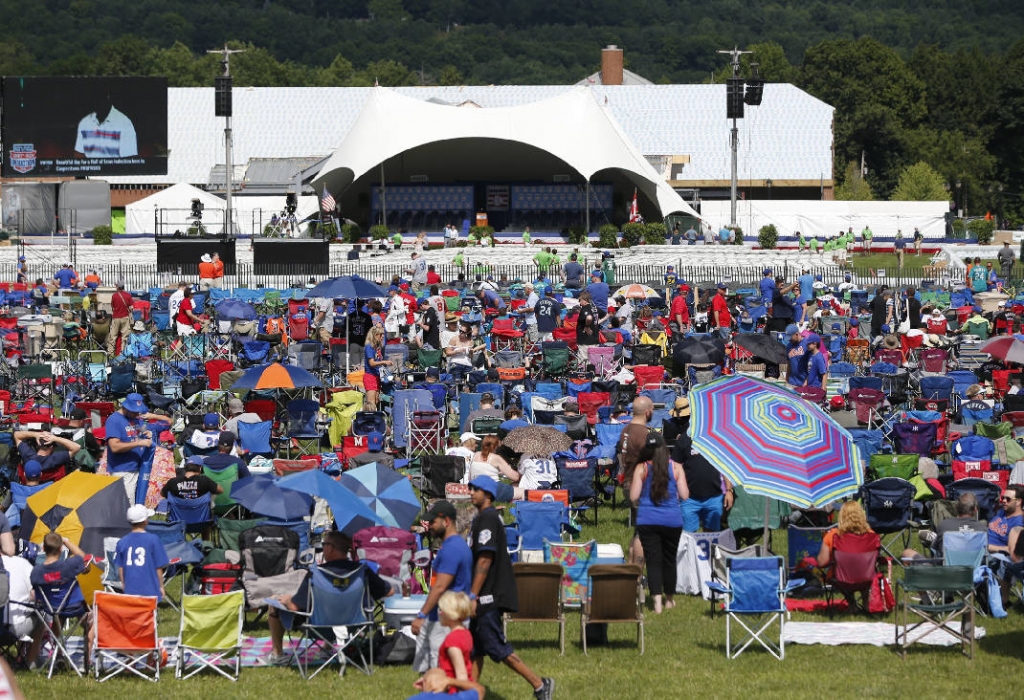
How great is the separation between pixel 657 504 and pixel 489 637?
100 inches

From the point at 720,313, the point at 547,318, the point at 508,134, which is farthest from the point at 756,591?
the point at 508,134

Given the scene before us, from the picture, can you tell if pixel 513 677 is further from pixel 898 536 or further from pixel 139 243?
pixel 139 243

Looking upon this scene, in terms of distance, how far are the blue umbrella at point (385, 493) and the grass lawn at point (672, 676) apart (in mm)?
1195

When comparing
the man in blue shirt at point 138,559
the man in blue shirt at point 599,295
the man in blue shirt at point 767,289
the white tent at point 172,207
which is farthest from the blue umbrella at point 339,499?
the white tent at point 172,207

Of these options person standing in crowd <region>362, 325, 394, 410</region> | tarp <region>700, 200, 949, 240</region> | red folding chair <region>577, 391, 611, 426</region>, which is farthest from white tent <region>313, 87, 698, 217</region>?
red folding chair <region>577, 391, 611, 426</region>

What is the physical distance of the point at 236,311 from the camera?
24547 mm

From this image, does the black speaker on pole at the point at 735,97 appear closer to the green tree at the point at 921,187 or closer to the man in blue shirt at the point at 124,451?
the green tree at the point at 921,187

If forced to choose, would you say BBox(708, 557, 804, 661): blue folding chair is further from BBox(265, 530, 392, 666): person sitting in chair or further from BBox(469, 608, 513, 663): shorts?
BBox(265, 530, 392, 666): person sitting in chair

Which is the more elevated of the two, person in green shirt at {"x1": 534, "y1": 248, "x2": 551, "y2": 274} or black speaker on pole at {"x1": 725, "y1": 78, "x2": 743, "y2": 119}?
black speaker on pole at {"x1": 725, "y1": 78, "x2": 743, "y2": 119}

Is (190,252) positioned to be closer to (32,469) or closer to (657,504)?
(32,469)

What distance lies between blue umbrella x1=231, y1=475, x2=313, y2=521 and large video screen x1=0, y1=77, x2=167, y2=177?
152 feet

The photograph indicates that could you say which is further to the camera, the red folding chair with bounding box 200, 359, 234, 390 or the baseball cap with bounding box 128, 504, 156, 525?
the red folding chair with bounding box 200, 359, 234, 390

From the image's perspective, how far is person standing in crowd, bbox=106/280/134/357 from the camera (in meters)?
24.0

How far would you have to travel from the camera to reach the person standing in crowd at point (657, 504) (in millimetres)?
11250
